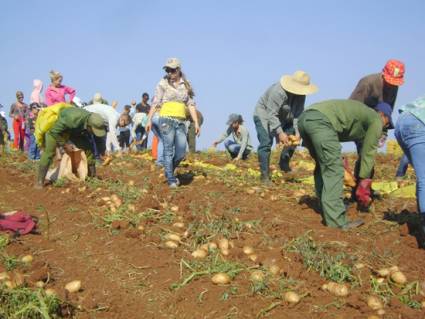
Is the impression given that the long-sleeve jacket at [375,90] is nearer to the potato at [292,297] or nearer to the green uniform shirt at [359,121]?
the green uniform shirt at [359,121]

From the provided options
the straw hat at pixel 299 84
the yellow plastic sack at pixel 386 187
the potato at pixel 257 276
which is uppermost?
the straw hat at pixel 299 84

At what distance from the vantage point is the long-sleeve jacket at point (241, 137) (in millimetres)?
10367

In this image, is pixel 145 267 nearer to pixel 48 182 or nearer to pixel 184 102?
pixel 184 102

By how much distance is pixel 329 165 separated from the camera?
4598 millimetres

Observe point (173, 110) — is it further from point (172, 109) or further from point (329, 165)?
point (329, 165)

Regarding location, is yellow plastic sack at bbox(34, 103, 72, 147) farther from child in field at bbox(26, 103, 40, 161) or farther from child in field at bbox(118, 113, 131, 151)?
child in field at bbox(118, 113, 131, 151)

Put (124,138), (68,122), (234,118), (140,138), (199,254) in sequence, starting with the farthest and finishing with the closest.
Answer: (124,138) → (140,138) → (234,118) → (68,122) → (199,254)

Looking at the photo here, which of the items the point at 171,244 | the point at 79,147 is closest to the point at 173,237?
the point at 171,244

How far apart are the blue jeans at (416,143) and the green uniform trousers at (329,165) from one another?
2.01 feet

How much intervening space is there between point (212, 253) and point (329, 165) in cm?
136

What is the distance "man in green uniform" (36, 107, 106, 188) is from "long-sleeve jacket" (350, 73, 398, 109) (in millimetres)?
3114

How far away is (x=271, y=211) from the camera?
16.9ft

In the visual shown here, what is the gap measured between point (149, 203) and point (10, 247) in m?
1.55

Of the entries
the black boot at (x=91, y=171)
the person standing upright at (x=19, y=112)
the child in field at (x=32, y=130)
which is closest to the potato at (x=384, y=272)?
the black boot at (x=91, y=171)
